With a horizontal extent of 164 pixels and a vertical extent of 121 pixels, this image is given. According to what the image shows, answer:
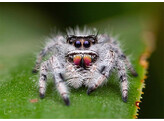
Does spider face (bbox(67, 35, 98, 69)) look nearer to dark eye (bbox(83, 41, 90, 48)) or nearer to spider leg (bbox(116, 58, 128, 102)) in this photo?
dark eye (bbox(83, 41, 90, 48))

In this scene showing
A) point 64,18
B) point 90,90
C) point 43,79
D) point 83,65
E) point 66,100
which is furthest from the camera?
point 64,18

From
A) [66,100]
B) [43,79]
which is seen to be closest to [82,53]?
[43,79]

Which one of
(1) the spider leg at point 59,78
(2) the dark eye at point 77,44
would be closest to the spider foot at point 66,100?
(1) the spider leg at point 59,78

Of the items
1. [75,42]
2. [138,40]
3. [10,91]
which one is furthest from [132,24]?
[10,91]

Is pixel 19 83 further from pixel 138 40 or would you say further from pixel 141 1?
pixel 141 1

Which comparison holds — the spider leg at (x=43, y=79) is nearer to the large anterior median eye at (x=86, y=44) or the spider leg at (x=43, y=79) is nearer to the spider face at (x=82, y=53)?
the spider face at (x=82, y=53)

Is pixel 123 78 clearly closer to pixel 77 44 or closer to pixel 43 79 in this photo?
pixel 77 44

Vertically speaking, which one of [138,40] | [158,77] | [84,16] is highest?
[84,16]
